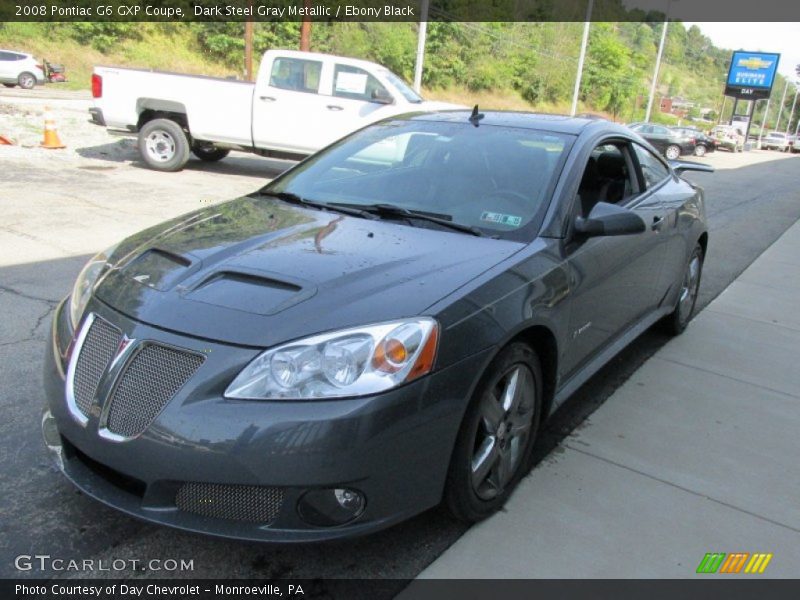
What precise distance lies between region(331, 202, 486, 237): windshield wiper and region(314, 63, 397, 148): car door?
809 cm

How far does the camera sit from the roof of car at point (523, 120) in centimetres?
381

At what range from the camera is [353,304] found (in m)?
2.40

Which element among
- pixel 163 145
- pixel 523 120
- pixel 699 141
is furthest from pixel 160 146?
pixel 699 141

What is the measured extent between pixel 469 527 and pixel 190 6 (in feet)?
165

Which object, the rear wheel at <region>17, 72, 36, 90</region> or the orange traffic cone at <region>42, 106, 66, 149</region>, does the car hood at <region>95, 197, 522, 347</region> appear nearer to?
the orange traffic cone at <region>42, 106, 66, 149</region>

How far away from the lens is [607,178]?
4.04 metres

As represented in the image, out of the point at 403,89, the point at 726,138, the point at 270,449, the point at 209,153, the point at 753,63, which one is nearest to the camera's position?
the point at 270,449

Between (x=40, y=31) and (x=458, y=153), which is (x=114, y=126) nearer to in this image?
(x=458, y=153)

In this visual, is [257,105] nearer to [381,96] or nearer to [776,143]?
[381,96]

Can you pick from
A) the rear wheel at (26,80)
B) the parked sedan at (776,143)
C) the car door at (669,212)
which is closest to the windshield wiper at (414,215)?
the car door at (669,212)

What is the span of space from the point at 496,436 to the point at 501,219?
1.01 m

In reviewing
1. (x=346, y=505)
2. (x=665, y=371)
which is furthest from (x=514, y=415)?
(x=665, y=371)

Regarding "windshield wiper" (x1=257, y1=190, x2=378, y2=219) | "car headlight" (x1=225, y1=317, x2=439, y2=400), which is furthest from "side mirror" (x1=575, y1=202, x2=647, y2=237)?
"car headlight" (x1=225, y1=317, x2=439, y2=400)

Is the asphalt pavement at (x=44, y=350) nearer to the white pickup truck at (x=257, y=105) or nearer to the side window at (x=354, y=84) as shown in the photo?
the white pickup truck at (x=257, y=105)
